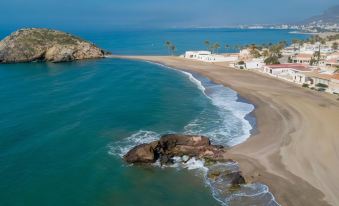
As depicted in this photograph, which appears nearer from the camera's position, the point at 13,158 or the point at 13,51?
the point at 13,158

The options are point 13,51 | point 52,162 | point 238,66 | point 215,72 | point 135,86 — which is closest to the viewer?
point 52,162

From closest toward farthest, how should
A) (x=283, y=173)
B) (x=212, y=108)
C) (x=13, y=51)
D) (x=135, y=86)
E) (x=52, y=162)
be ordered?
(x=283, y=173) < (x=52, y=162) < (x=212, y=108) < (x=135, y=86) < (x=13, y=51)

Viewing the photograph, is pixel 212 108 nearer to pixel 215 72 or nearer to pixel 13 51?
pixel 215 72

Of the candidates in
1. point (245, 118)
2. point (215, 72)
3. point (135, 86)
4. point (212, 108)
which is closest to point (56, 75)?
point (135, 86)

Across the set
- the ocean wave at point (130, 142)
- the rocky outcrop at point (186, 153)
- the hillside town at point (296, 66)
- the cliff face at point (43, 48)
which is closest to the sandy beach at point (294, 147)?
the rocky outcrop at point (186, 153)

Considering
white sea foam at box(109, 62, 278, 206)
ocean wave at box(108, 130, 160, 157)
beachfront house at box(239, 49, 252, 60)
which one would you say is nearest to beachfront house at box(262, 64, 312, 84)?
white sea foam at box(109, 62, 278, 206)

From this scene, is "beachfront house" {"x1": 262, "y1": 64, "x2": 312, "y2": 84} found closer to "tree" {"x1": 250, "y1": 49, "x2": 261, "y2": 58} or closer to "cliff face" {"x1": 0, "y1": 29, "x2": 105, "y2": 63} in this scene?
"tree" {"x1": 250, "y1": 49, "x2": 261, "y2": 58}
